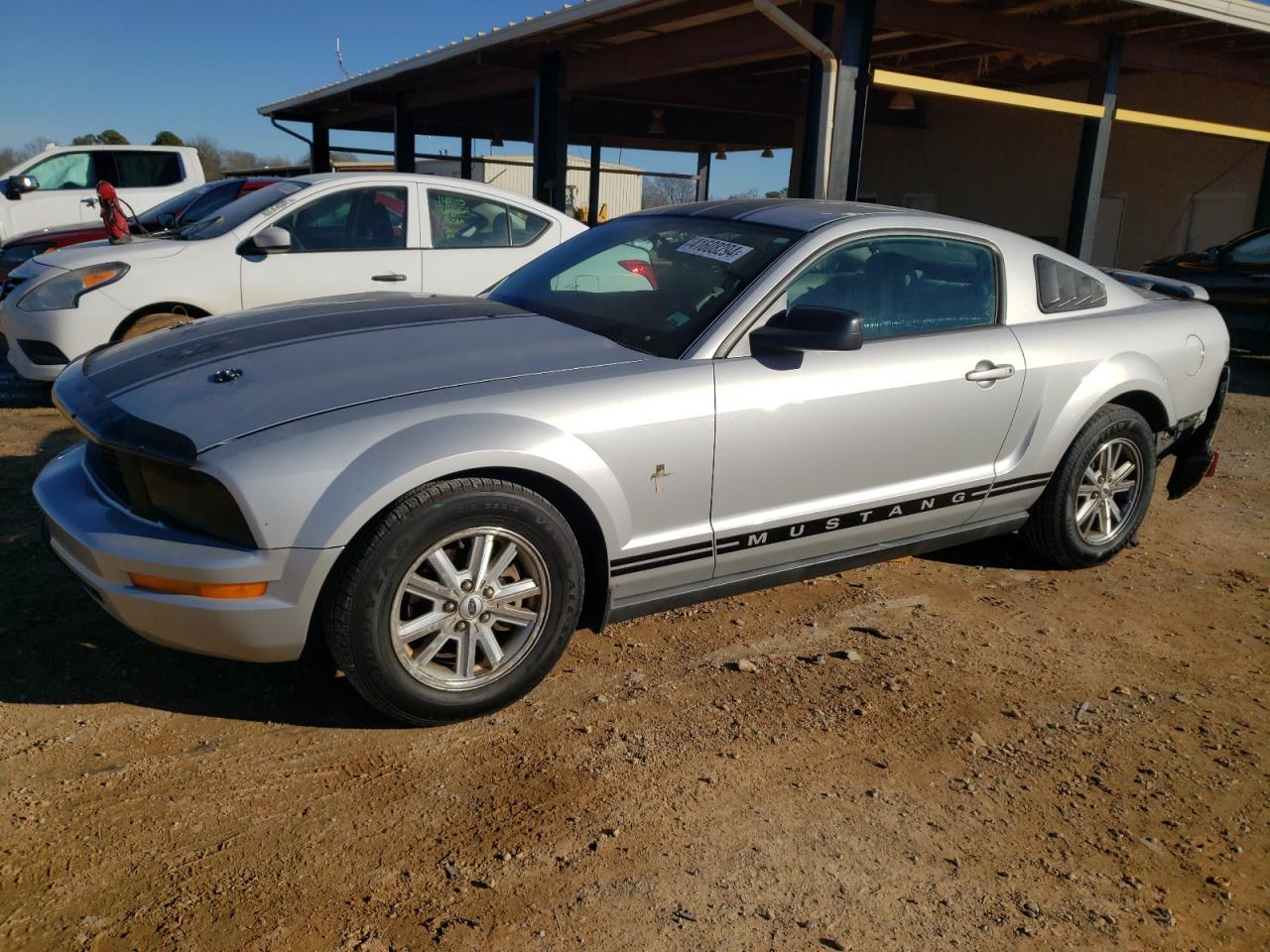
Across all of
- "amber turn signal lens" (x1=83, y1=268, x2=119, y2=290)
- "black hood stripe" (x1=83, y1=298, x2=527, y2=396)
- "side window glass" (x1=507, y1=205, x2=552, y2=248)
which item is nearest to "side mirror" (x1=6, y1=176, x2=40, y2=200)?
"amber turn signal lens" (x1=83, y1=268, x2=119, y2=290)

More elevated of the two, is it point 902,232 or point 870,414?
point 902,232

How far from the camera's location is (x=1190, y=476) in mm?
5117

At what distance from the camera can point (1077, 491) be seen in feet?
14.6

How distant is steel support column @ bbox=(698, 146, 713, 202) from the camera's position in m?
23.8

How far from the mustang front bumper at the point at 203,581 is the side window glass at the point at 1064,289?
319 centimetres

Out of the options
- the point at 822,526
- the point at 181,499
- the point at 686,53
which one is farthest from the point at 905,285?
the point at 686,53

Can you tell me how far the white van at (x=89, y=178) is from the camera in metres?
13.4

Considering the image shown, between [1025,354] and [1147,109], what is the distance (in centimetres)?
1259

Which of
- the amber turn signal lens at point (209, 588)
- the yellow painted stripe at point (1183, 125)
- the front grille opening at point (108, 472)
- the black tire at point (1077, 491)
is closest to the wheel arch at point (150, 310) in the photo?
the front grille opening at point (108, 472)

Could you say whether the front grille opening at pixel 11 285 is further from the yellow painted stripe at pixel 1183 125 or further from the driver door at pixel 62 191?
the yellow painted stripe at pixel 1183 125

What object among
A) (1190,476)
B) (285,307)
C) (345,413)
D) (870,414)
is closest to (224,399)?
(345,413)

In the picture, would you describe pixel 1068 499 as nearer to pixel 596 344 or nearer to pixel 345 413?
pixel 596 344

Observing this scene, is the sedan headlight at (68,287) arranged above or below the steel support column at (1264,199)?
below

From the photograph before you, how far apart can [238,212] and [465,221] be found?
1.55m
